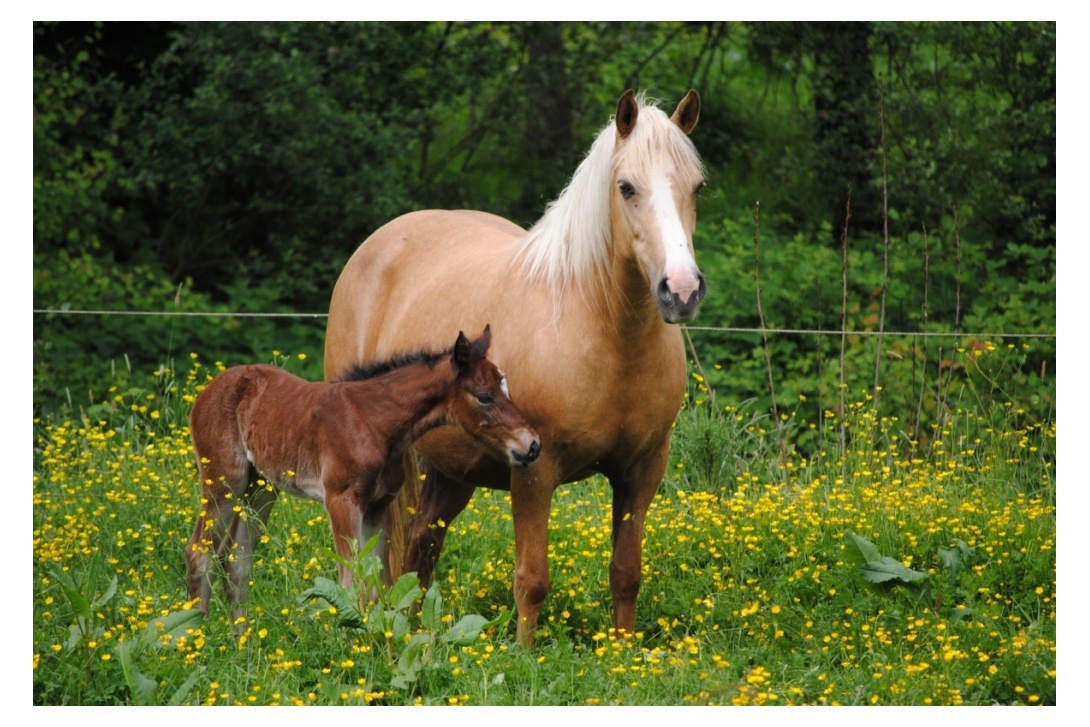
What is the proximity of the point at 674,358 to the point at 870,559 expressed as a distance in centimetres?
135

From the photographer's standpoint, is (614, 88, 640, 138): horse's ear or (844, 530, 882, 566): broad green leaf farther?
(844, 530, 882, 566): broad green leaf

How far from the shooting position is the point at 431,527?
577 centimetres

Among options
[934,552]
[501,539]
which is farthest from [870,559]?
[501,539]

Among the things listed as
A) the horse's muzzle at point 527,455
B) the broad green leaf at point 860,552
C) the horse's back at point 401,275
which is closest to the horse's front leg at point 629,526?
the horse's muzzle at point 527,455

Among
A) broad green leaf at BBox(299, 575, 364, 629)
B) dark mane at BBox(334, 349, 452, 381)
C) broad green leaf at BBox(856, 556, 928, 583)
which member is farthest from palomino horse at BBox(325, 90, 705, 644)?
broad green leaf at BBox(856, 556, 928, 583)

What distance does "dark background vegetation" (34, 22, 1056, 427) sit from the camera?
1084 centimetres

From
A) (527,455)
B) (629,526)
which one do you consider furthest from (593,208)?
(629,526)

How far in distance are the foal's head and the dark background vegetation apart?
5416 mm

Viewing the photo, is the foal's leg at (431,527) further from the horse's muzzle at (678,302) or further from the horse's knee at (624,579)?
the horse's muzzle at (678,302)

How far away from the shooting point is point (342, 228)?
39.1ft

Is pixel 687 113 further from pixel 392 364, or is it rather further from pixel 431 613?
pixel 431 613

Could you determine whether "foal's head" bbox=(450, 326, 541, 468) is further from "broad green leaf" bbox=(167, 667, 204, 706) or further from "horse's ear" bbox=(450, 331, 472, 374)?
"broad green leaf" bbox=(167, 667, 204, 706)

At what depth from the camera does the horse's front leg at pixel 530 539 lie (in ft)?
15.6

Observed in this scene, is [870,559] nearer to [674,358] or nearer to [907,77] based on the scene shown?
[674,358]
